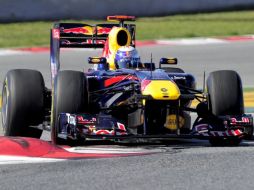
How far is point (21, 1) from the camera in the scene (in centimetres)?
2519

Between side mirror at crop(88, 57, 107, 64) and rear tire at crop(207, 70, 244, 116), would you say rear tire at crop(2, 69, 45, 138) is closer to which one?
side mirror at crop(88, 57, 107, 64)

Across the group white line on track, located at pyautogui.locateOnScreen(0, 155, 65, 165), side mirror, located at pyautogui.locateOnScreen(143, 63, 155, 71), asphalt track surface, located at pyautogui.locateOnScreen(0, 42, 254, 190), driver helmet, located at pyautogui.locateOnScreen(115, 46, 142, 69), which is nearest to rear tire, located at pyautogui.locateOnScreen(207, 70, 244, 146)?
asphalt track surface, located at pyautogui.locateOnScreen(0, 42, 254, 190)

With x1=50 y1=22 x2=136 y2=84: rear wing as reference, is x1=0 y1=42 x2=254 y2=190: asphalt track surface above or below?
below

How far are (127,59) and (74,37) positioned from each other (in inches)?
56.7

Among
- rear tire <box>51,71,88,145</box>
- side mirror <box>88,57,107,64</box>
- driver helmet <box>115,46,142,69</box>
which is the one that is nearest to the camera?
rear tire <box>51,71,88,145</box>

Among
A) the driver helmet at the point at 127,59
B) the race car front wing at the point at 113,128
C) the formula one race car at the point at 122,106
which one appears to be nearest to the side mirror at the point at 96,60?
the formula one race car at the point at 122,106

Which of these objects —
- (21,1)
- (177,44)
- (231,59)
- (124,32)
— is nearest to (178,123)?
(124,32)

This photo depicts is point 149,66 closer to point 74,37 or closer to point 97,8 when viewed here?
point 74,37

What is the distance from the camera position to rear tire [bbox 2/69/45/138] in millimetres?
9797

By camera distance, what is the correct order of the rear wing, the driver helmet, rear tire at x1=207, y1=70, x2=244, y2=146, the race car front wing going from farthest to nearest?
the rear wing, the driver helmet, rear tire at x1=207, y1=70, x2=244, y2=146, the race car front wing

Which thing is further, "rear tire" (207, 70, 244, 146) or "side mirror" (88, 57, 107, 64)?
"side mirror" (88, 57, 107, 64)

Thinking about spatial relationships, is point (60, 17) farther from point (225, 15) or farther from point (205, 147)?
point (205, 147)

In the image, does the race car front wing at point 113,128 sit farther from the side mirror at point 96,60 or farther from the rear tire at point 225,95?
the side mirror at point 96,60

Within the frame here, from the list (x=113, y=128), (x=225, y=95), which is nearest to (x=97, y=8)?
(x=225, y=95)
